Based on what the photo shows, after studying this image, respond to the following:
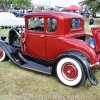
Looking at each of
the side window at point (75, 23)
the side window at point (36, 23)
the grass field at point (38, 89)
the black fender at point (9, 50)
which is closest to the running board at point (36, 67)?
the grass field at point (38, 89)

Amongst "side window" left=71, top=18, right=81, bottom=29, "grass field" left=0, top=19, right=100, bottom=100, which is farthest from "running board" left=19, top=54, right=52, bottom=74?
"side window" left=71, top=18, right=81, bottom=29

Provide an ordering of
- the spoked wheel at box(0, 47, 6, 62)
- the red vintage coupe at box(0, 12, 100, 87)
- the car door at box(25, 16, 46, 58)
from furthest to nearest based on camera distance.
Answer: the spoked wheel at box(0, 47, 6, 62) < the car door at box(25, 16, 46, 58) < the red vintage coupe at box(0, 12, 100, 87)

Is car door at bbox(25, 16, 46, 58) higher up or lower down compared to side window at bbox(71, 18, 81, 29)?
lower down

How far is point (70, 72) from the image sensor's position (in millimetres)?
4344

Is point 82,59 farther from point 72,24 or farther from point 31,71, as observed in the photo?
point 31,71

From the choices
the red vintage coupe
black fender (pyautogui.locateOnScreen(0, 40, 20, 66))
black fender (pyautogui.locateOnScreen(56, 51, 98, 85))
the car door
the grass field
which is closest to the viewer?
the grass field

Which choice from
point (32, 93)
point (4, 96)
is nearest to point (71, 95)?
point (32, 93)

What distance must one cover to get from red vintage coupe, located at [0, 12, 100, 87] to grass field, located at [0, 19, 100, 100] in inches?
8.8

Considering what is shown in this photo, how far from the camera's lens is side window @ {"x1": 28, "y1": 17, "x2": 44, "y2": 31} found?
16.3 feet

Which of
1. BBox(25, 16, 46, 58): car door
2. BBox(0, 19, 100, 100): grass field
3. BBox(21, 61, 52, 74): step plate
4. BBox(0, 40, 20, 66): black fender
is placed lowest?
BBox(0, 19, 100, 100): grass field

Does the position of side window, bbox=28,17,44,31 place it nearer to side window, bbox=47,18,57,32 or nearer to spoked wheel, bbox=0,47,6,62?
side window, bbox=47,18,57,32

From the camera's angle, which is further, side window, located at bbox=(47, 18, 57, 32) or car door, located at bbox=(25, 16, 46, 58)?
car door, located at bbox=(25, 16, 46, 58)

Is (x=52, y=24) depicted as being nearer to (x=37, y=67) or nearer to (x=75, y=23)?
(x=75, y=23)

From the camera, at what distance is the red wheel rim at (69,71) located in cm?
427
